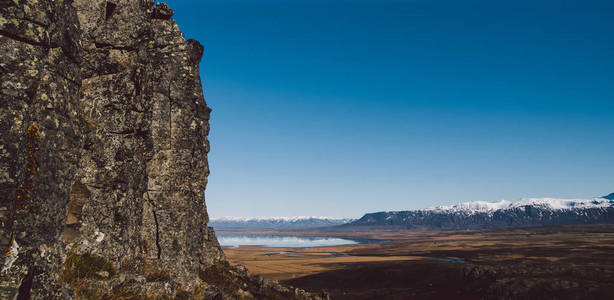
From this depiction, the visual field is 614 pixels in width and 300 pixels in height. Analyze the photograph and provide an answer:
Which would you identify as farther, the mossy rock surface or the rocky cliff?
the mossy rock surface

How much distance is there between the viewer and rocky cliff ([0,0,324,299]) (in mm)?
6176

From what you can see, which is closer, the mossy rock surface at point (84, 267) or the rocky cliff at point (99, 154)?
the rocky cliff at point (99, 154)

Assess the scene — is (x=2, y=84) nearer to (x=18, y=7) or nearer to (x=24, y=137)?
(x=24, y=137)

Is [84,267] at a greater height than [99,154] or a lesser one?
lesser

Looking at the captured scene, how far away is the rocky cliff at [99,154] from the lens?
6.18 m

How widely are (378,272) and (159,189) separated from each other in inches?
2444

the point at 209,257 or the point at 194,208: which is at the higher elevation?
the point at 194,208

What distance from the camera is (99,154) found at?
1124cm

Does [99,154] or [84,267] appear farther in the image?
[99,154]

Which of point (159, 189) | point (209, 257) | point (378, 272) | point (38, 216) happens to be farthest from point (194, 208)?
point (378, 272)

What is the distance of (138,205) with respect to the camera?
12883 mm

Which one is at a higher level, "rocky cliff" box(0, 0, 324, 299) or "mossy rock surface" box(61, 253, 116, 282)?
"rocky cliff" box(0, 0, 324, 299)

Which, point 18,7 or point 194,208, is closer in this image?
point 18,7

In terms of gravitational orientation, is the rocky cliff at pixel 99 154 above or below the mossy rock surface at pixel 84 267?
above
